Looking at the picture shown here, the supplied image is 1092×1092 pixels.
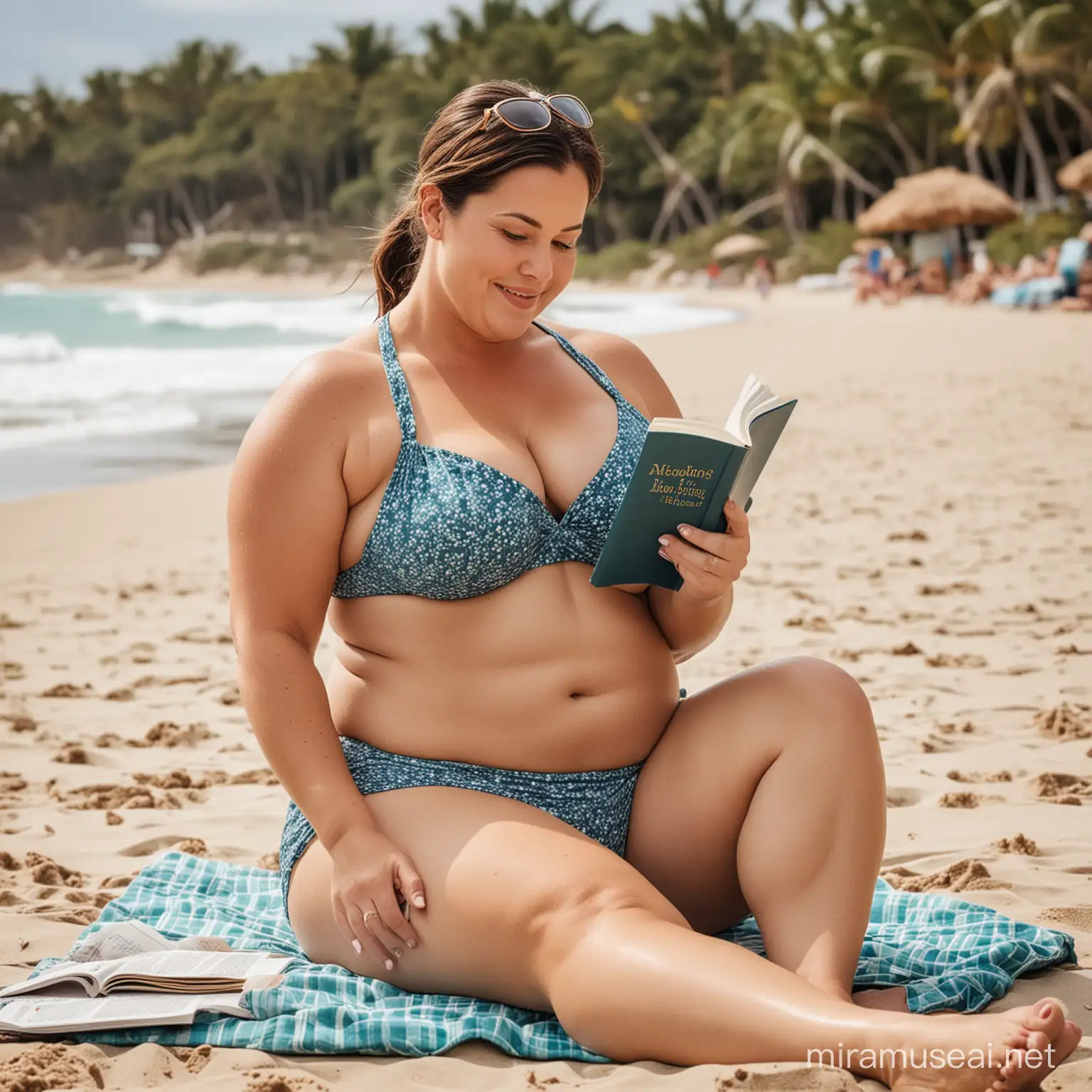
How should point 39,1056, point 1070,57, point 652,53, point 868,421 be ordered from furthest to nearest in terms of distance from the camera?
point 652,53, point 1070,57, point 868,421, point 39,1056

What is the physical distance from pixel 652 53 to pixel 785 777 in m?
55.7

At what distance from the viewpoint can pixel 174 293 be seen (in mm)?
67875

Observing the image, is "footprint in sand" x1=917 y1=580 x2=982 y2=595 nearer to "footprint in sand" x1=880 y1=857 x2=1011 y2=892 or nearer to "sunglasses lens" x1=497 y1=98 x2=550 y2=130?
"footprint in sand" x1=880 y1=857 x2=1011 y2=892

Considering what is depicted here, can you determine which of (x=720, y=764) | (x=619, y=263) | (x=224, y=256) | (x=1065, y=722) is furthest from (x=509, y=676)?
(x=224, y=256)

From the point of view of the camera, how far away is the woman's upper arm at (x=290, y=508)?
232 centimetres

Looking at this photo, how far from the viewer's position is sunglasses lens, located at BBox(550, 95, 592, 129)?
8.14 ft

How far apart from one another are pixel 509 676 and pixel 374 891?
0.42 m

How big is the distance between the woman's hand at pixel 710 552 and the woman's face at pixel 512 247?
480 millimetres

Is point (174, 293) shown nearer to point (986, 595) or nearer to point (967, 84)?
point (967, 84)

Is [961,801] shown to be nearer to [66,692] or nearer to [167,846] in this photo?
[167,846]

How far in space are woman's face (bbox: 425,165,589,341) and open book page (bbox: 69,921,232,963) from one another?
121 cm

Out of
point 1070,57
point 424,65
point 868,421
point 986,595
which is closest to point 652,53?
point 424,65

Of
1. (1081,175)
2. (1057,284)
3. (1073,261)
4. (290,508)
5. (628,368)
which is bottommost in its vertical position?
(1057,284)

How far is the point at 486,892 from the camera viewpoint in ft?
7.07
